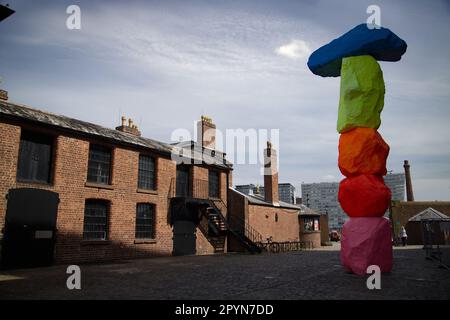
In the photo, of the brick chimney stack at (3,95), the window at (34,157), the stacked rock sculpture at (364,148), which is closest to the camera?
the stacked rock sculpture at (364,148)

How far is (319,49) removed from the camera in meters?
12.3

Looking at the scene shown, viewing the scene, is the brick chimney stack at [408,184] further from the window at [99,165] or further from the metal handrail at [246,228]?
the window at [99,165]

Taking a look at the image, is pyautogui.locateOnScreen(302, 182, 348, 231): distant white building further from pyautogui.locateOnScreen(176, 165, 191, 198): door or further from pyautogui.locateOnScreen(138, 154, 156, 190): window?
pyautogui.locateOnScreen(138, 154, 156, 190): window

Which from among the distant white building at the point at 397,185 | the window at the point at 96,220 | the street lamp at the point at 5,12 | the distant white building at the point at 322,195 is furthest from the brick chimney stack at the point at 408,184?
the distant white building at the point at 322,195

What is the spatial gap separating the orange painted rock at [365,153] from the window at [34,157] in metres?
11.8

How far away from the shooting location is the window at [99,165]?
51.1ft

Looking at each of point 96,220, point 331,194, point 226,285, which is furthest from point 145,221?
point 331,194

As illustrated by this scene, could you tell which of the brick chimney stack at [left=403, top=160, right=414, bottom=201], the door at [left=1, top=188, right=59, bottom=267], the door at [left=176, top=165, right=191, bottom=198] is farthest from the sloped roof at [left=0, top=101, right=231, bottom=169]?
the brick chimney stack at [left=403, top=160, right=414, bottom=201]

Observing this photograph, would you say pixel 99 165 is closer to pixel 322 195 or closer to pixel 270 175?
pixel 270 175

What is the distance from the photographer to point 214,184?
22.8m

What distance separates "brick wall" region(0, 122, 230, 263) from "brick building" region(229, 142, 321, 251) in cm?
605

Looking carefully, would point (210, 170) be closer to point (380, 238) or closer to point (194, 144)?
point (194, 144)

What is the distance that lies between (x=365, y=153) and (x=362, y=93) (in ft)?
6.37

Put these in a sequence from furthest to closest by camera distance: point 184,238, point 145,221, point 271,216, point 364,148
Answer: point 271,216 → point 184,238 → point 145,221 → point 364,148
